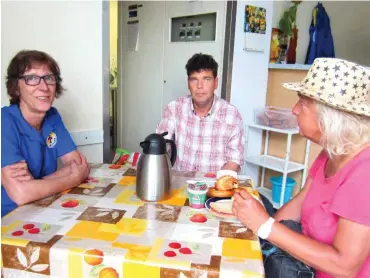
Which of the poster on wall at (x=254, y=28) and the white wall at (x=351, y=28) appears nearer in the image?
the poster on wall at (x=254, y=28)

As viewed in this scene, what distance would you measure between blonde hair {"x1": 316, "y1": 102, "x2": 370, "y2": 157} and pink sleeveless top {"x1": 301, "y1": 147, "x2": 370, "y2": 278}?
4 cm

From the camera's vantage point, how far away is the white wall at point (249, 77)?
2721 mm

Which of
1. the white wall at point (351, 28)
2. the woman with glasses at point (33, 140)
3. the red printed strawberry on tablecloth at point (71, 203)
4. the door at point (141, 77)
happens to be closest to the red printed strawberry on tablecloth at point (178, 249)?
the red printed strawberry on tablecloth at point (71, 203)

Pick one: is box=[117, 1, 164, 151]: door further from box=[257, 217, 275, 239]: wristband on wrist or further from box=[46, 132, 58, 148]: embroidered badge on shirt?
box=[257, 217, 275, 239]: wristband on wrist

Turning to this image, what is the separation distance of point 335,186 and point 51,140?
1.12 metres

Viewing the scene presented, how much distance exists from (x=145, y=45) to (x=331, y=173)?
8.88 ft

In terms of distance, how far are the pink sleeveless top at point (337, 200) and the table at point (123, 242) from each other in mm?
236

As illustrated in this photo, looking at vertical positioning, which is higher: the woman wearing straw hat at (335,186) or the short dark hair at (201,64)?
the short dark hair at (201,64)

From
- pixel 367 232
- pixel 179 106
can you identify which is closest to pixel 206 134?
pixel 179 106

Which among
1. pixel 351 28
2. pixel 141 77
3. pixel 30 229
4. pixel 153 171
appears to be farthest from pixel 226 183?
pixel 351 28

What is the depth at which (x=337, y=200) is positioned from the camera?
92cm

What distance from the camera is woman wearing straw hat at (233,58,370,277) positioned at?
2.92 ft

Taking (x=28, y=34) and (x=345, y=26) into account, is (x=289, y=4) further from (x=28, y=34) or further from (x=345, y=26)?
(x=28, y=34)

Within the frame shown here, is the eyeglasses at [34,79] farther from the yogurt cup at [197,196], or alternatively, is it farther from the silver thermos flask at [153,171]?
the yogurt cup at [197,196]
